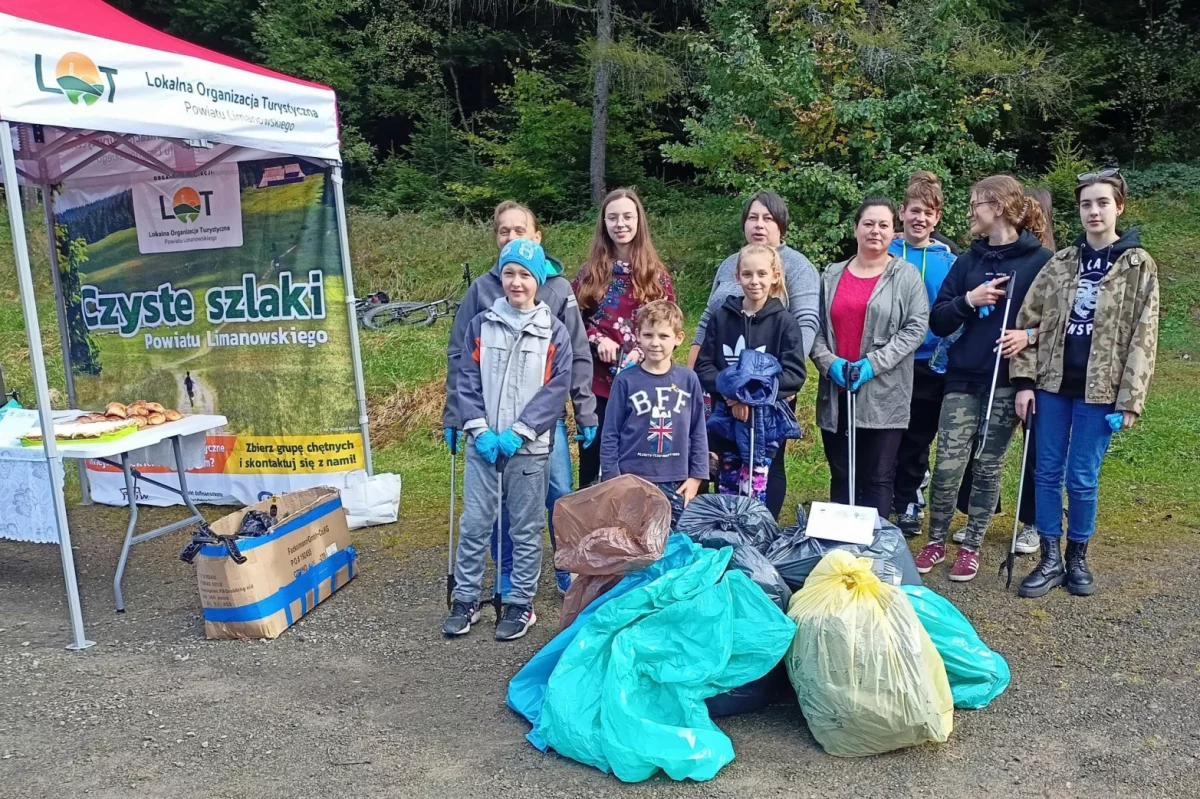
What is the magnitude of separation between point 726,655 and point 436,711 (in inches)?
46.8

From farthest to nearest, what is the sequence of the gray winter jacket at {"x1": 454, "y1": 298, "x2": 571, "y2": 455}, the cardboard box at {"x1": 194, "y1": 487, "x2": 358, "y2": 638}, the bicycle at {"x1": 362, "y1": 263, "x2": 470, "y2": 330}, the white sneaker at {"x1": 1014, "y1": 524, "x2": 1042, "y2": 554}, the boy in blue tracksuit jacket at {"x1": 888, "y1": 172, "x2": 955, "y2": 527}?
the bicycle at {"x1": 362, "y1": 263, "x2": 470, "y2": 330}, the white sneaker at {"x1": 1014, "y1": 524, "x2": 1042, "y2": 554}, the boy in blue tracksuit jacket at {"x1": 888, "y1": 172, "x2": 955, "y2": 527}, the cardboard box at {"x1": 194, "y1": 487, "x2": 358, "y2": 638}, the gray winter jacket at {"x1": 454, "y1": 298, "x2": 571, "y2": 455}

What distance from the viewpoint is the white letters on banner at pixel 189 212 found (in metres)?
5.89

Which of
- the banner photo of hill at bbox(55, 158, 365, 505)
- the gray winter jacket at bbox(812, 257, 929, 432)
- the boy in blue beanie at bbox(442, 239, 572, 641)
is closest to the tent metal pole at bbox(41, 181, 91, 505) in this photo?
the banner photo of hill at bbox(55, 158, 365, 505)

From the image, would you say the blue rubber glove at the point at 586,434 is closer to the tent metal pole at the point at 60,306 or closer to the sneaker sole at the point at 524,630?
the sneaker sole at the point at 524,630

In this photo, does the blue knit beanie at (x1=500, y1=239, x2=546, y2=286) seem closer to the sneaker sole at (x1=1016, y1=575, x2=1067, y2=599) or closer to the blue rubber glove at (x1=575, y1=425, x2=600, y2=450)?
the blue rubber glove at (x1=575, y1=425, x2=600, y2=450)

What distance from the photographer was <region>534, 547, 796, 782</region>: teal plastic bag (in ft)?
9.48

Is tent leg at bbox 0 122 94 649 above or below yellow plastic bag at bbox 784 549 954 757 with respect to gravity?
above

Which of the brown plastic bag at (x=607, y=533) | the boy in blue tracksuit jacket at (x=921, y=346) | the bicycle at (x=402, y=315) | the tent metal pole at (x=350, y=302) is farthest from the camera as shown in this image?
the bicycle at (x=402, y=315)

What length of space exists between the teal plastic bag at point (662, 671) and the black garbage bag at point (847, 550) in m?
0.37

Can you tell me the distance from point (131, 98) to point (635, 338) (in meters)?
2.53

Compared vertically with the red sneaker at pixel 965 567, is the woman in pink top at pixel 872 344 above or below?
above

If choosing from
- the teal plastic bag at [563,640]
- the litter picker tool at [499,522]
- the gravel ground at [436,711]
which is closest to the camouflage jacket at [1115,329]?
the gravel ground at [436,711]

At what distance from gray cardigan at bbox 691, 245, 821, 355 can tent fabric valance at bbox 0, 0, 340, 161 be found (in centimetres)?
249

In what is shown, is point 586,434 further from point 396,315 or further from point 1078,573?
point 396,315
